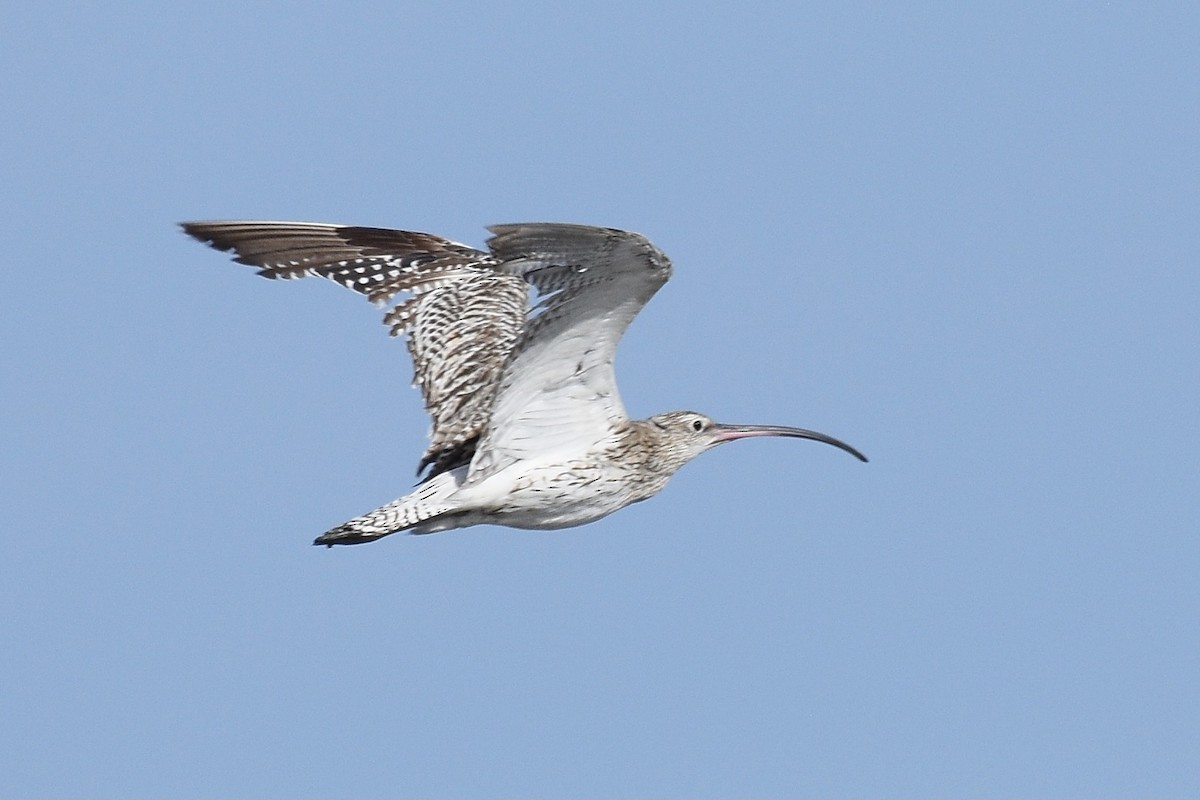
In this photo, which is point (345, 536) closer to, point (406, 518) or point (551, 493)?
point (406, 518)

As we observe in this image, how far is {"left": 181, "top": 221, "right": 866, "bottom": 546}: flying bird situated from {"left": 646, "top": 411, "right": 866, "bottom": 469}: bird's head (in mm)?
11

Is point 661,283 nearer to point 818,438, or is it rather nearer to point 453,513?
point 453,513

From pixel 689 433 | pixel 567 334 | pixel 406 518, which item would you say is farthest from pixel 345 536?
pixel 689 433

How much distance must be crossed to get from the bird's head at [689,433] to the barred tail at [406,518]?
5.03 ft

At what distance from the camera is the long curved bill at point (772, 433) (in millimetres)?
14016

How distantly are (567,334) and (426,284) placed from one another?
344 cm

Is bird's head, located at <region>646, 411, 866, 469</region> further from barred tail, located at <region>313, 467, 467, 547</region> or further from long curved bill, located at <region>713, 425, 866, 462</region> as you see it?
barred tail, located at <region>313, 467, 467, 547</region>

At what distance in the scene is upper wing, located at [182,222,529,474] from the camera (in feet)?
46.8

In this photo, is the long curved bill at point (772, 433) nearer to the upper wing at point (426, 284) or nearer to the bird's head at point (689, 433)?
the bird's head at point (689, 433)

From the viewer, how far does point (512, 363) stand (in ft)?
41.4

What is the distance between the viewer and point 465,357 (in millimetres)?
14406

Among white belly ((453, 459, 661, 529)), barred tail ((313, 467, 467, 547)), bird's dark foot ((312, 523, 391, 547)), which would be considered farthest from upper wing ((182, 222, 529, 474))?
bird's dark foot ((312, 523, 391, 547))

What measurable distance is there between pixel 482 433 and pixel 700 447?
5.48ft

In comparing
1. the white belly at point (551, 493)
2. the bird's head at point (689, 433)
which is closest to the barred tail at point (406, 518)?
the white belly at point (551, 493)
